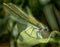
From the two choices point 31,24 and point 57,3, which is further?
point 57,3

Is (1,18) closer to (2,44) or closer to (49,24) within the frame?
(2,44)

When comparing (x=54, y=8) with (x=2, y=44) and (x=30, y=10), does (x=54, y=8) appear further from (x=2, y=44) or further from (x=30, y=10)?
(x=2, y=44)

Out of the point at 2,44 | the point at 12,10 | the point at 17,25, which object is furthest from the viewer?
the point at 2,44

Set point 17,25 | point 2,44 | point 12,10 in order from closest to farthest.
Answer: point 12,10 → point 17,25 → point 2,44

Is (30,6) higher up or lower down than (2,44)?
higher up

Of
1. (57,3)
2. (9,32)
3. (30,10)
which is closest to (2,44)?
(9,32)

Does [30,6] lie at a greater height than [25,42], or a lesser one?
greater

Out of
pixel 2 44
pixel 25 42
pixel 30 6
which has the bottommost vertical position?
pixel 25 42

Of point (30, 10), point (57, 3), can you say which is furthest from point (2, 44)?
point (57, 3)

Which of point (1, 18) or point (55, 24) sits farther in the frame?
point (1, 18)
